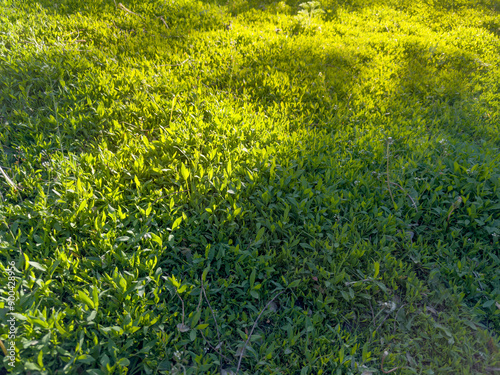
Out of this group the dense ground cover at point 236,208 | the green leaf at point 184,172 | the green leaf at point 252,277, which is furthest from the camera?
the green leaf at point 184,172

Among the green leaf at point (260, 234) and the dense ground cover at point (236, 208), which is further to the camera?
the green leaf at point (260, 234)

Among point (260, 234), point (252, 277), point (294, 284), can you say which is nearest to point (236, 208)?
point (260, 234)

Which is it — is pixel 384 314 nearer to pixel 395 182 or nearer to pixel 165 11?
pixel 395 182

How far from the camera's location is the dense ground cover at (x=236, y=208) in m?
2.08

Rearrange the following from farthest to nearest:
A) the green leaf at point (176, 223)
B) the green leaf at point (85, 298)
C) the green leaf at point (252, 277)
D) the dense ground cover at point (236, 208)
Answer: the green leaf at point (176, 223) < the green leaf at point (252, 277) < the dense ground cover at point (236, 208) < the green leaf at point (85, 298)

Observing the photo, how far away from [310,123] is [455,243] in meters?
2.00

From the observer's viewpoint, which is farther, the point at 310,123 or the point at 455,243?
the point at 310,123

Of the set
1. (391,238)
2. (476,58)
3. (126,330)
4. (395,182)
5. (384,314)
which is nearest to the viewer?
(126,330)

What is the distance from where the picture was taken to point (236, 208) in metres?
2.76

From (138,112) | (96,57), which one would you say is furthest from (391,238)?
(96,57)

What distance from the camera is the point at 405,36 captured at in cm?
598

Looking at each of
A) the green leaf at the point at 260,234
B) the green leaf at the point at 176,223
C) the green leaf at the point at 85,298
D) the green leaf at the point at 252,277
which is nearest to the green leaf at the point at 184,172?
the green leaf at the point at 176,223

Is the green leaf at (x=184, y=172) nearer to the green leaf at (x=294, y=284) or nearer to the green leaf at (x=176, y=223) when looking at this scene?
the green leaf at (x=176, y=223)

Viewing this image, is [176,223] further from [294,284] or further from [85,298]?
[294,284]
